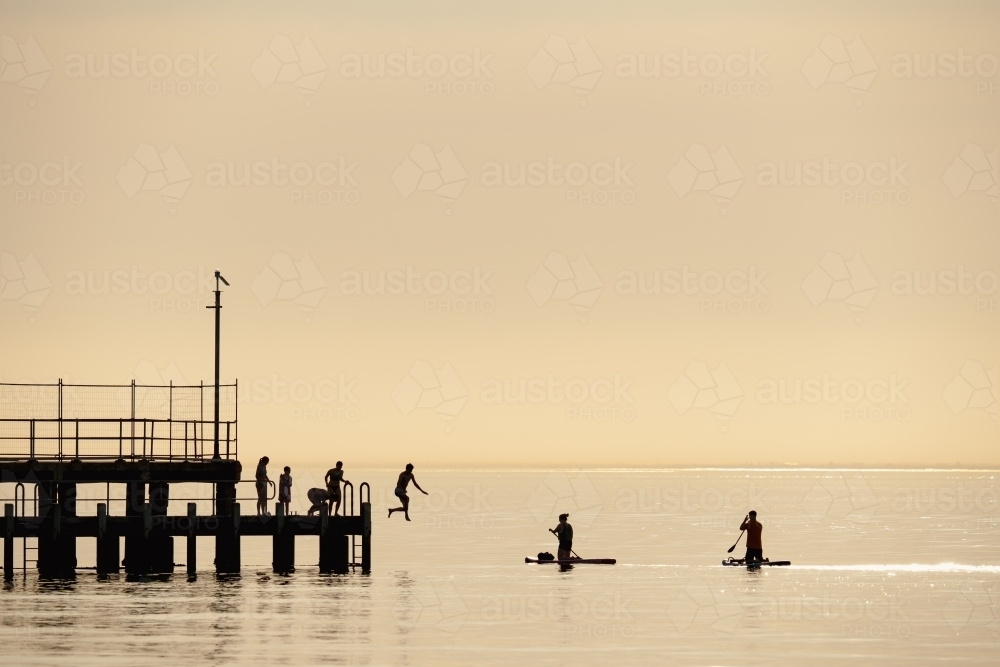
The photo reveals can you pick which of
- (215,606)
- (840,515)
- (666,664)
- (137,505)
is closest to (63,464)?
(137,505)

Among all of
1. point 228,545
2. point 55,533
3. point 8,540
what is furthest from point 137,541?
point 8,540

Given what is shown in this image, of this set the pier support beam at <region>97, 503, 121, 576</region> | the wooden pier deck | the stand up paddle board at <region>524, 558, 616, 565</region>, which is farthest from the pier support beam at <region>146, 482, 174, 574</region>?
the stand up paddle board at <region>524, 558, 616, 565</region>

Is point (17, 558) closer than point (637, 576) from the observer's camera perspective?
No

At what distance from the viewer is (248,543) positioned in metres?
102

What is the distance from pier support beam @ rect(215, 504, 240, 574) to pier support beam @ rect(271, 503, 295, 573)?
1.25 meters

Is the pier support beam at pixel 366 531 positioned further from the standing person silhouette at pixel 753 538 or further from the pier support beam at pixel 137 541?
the standing person silhouette at pixel 753 538

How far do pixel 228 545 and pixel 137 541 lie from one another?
115 inches

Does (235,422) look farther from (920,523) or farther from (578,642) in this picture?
(920,523)

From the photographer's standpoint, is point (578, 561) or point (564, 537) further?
point (578, 561)

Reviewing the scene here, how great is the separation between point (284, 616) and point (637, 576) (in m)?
18.8

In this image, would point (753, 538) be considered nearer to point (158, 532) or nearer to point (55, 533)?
point (158, 532)

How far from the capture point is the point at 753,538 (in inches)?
2539

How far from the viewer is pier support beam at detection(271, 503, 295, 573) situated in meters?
60.5

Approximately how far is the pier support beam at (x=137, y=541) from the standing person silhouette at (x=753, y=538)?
19.4m
